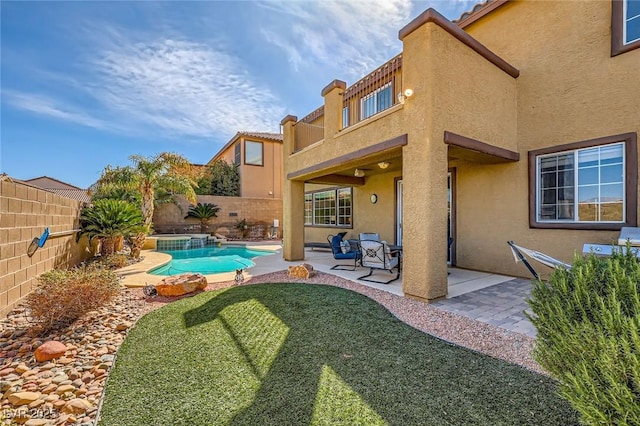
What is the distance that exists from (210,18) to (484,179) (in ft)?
34.2

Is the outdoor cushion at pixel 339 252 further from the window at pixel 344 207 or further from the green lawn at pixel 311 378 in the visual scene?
the green lawn at pixel 311 378

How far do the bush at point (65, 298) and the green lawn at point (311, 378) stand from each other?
1.01 m

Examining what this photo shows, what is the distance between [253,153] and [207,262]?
45.5 ft

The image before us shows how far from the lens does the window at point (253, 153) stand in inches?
965

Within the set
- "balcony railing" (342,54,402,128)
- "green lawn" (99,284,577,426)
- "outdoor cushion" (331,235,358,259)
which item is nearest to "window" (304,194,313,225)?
"outdoor cushion" (331,235,358,259)

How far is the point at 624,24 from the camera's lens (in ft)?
21.7

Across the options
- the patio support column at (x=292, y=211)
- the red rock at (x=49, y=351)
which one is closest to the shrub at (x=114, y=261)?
the patio support column at (x=292, y=211)

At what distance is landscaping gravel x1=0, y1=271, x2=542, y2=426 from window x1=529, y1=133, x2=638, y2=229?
189 inches

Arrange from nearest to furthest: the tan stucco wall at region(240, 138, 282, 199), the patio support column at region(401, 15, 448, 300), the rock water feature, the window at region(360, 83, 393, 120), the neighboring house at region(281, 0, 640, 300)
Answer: the rock water feature
the patio support column at region(401, 15, 448, 300)
the neighboring house at region(281, 0, 640, 300)
the window at region(360, 83, 393, 120)
the tan stucco wall at region(240, 138, 282, 199)

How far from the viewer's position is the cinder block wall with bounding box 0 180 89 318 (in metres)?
5.00

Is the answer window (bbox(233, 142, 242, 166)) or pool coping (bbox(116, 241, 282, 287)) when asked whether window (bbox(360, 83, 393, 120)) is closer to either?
pool coping (bbox(116, 241, 282, 287))

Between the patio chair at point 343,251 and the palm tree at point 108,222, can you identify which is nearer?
the palm tree at point 108,222

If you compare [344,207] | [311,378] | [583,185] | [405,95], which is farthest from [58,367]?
[344,207]

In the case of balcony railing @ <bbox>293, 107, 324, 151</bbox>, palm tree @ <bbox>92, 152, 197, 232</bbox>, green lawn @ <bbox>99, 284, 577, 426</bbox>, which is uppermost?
balcony railing @ <bbox>293, 107, 324, 151</bbox>
